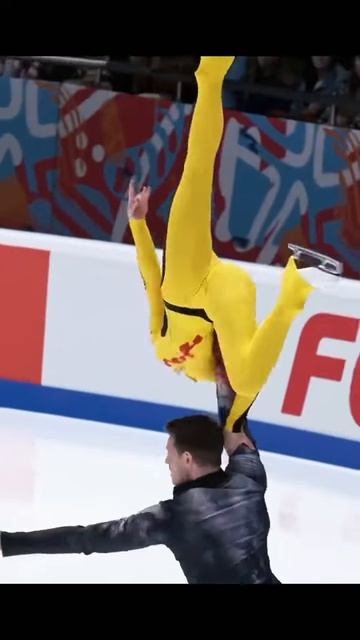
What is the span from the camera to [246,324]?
3.99 metres

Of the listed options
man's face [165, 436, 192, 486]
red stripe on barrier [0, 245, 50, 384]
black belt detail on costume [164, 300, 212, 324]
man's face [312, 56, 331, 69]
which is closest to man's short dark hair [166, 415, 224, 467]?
man's face [165, 436, 192, 486]

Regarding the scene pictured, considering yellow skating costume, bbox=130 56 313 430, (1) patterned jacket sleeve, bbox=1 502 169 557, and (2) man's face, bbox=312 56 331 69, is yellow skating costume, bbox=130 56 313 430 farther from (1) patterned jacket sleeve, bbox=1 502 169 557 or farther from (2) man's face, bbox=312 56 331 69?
(2) man's face, bbox=312 56 331 69

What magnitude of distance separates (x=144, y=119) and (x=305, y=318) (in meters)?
1.65

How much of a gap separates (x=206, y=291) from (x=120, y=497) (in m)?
2.29

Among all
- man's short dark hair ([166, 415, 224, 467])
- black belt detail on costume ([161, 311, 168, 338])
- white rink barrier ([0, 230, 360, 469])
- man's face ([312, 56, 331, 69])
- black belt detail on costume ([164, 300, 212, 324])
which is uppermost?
man's face ([312, 56, 331, 69])

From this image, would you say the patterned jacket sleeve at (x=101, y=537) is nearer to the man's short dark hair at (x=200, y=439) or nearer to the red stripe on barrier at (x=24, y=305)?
the man's short dark hair at (x=200, y=439)

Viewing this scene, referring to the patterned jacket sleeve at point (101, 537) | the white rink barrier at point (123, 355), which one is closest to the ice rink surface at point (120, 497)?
the white rink barrier at point (123, 355)

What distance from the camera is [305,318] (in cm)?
676

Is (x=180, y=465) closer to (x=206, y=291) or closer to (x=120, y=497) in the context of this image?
(x=206, y=291)

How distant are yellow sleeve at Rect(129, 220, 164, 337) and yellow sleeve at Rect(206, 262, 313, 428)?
0.21m

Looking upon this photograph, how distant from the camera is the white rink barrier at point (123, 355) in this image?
674cm

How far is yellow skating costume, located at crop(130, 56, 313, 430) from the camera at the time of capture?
3.85 meters

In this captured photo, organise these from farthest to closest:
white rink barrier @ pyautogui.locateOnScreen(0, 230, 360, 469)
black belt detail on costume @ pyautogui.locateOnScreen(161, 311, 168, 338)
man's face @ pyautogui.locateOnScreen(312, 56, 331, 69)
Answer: man's face @ pyautogui.locateOnScreen(312, 56, 331, 69)
white rink barrier @ pyautogui.locateOnScreen(0, 230, 360, 469)
black belt detail on costume @ pyautogui.locateOnScreen(161, 311, 168, 338)
